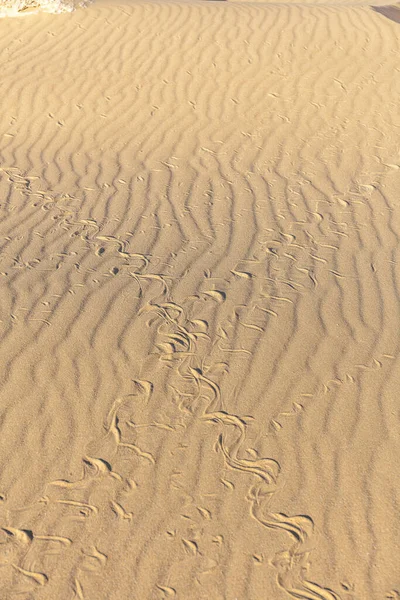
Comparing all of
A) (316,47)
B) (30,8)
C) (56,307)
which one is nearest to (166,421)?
(56,307)

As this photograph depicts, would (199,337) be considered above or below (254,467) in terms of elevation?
above

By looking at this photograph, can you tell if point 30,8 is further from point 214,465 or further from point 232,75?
point 214,465

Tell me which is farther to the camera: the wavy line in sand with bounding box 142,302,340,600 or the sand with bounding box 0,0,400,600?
the sand with bounding box 0,0,400,600

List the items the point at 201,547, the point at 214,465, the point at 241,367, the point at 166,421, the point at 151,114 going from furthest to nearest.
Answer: the point at 151,114
the point at 241,367
the point at 166,421
the point at 214,465
the point at 201,547

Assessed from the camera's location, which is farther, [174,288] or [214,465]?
[174,288]

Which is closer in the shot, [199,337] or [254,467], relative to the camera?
[254,467]

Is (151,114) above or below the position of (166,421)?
above

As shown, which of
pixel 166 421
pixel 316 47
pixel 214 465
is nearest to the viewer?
pixel 214 465

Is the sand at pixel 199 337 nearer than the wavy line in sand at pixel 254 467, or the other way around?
the wavy line in sand at pixel 254 467
